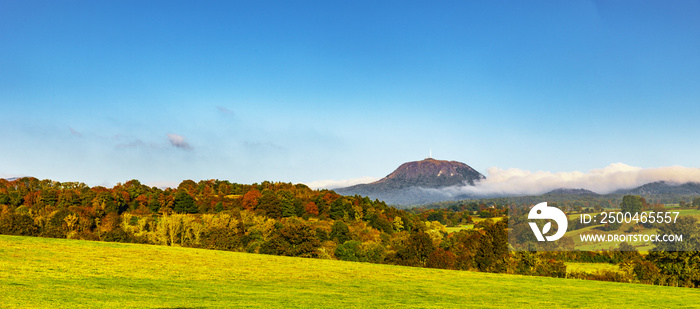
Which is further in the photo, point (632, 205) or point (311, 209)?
point (311, 209)

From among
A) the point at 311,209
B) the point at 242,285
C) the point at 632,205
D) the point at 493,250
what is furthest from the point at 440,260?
the point at 311,209

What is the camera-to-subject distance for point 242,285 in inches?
835

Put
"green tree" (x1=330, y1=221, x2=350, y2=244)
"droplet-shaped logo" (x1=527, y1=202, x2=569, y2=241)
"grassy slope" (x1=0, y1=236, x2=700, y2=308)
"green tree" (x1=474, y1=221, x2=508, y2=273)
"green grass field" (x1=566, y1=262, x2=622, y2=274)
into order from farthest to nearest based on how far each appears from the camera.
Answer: "green tree" (x1=330, y1=221, x2=350, y2=244) < "droplet-shaped logo" (x1=527, y1=202, x2=569, y2=241) < "green tree" (x1=474, y1=221, x2=508, y2=273) < "green grass field" (x1=566, y1=262, x2=622, y2=274) < "grassy slope" (x1=0, y1=236, x2=700, y2=308)

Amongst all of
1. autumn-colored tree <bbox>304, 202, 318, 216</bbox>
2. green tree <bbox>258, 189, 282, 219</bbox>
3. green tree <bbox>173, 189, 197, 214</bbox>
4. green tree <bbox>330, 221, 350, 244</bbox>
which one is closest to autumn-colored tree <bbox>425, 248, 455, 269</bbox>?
green tree <bbox>330, 221, 350, 244</bbox>

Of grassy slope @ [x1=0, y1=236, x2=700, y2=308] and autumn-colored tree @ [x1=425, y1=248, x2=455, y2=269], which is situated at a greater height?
grassy slope @ [x1=0, y1=236, x2=700, y2=308]

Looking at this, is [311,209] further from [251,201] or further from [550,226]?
[550,226]

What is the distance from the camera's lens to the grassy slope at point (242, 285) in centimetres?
1582

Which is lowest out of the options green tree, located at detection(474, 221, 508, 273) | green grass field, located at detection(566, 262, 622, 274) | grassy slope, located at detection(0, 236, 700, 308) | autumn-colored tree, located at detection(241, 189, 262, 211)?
green grass field, located at detection(566, 262, 622, 274)

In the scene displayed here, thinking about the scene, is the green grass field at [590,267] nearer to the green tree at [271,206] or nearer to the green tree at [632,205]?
the green tree at [632,205]

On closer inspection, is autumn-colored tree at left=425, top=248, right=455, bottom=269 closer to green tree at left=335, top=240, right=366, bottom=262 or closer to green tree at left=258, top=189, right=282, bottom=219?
green tree at left=335, top=240, right=366, bottom=262

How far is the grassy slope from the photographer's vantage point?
15820 millimetres

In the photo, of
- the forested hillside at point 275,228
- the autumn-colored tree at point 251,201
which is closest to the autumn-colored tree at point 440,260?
the forested hillside at point 275,228

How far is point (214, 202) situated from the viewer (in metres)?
122

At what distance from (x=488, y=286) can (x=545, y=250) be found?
46452 mm
